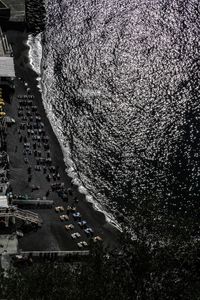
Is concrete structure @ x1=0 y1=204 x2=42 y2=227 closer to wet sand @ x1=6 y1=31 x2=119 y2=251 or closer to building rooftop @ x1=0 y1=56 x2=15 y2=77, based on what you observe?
wet sand @ x1=6 y1=31 x2=119 y2=251

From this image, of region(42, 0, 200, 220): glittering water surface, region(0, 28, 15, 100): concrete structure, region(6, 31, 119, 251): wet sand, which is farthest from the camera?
region(0, 28, 15, 100): concrete structure

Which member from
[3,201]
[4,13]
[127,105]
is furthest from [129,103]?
[3,201]

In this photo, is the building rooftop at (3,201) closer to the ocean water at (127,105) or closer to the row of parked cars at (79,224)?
the row of parked cars at (79,224)

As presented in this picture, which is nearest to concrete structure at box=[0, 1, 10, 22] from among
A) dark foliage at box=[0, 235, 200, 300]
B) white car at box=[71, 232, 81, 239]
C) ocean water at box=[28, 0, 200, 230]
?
ocean water at box=[28, 0, 200, 230]

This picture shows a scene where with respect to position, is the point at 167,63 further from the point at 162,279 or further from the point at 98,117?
the point at 162,279

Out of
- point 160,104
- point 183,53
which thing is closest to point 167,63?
point 183,53
